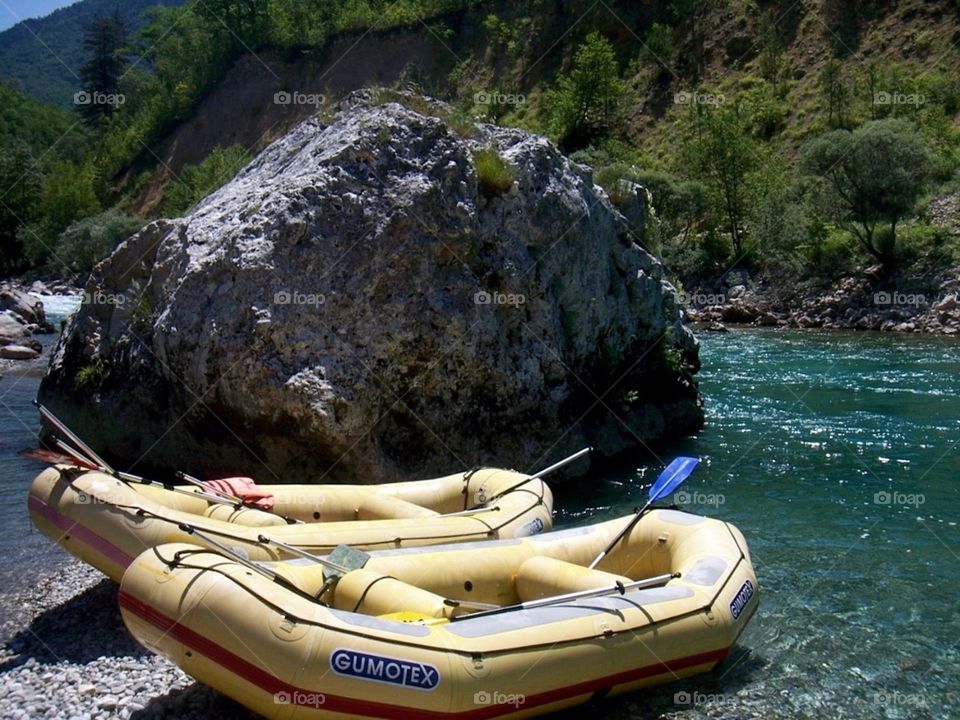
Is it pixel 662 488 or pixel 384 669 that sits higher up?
pixel 384 669

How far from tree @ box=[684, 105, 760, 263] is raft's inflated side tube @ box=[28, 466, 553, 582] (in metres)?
28.4

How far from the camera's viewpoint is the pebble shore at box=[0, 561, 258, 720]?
5535 millimetres

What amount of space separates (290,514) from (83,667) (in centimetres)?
239

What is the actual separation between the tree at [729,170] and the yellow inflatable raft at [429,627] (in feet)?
99.0

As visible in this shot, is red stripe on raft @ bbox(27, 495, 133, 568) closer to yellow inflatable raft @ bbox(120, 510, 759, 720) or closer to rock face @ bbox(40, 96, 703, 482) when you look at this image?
yellow inflatable raft @ bbox(120, 510, 759, 720)

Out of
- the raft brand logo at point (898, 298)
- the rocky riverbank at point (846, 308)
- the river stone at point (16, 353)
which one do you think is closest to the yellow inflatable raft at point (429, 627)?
the river stone at point (16, 353)

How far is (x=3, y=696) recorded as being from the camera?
224 inches

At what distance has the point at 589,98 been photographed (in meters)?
49.6

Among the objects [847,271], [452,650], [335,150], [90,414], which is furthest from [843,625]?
[847,271]

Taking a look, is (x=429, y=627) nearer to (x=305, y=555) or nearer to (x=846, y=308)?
(x=305, y=555)

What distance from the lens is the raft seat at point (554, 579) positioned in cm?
649

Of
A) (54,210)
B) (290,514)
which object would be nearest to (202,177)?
(54,210)

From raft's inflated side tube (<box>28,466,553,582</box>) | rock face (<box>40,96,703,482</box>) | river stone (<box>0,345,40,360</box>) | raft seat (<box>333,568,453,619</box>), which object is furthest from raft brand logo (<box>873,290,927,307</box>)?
raft seat (<box>333,568,453,619</box>)

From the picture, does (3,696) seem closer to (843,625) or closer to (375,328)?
(375,328)
